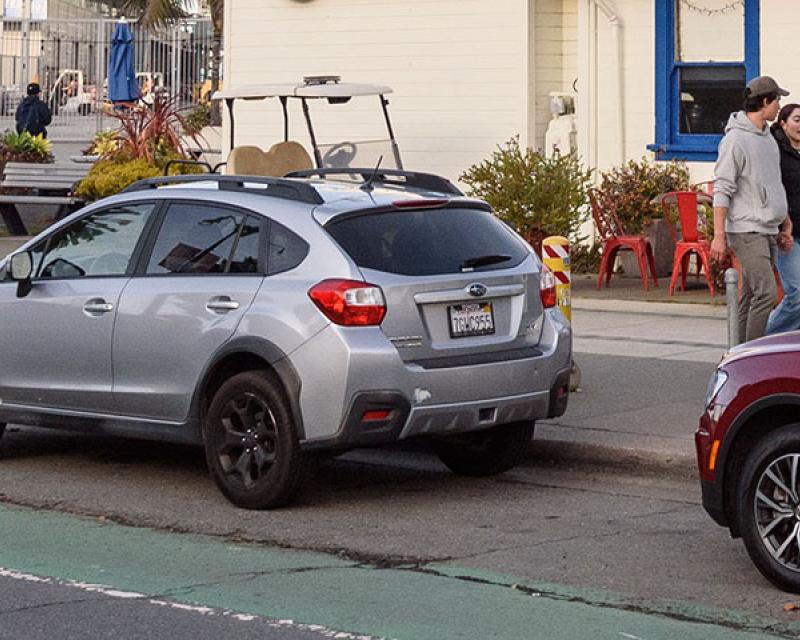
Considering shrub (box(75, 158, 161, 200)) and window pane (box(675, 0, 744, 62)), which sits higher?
window pane (box(675, 0, 744, 62))

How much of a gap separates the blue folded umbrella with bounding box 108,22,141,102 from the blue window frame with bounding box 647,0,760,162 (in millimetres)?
12112

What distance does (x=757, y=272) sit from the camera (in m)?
11.1

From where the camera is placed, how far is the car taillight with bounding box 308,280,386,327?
8.41 m

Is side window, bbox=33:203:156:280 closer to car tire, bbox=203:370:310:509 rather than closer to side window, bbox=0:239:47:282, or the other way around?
side window, bbox=0:239:47:282

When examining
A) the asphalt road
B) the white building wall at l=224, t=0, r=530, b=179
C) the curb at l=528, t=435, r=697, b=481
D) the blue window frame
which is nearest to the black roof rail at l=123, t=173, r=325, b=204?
the asphalt road

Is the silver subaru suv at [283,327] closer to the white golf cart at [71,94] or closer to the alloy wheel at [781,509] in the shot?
the alloy wheel at [781,509]

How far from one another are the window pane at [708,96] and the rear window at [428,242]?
1033 cm

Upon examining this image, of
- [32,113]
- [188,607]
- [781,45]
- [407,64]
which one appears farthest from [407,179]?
[32,113]

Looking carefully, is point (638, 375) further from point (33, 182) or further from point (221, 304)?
point (33, 182)

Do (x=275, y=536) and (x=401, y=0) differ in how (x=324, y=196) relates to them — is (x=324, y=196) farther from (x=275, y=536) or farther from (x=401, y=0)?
(x=401, y=0)

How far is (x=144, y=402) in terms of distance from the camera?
9.15 meters

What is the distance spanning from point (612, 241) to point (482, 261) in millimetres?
9073

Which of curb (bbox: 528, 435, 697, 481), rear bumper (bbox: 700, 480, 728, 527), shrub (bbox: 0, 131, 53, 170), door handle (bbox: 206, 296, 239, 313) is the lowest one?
curb (bbox: 528, 435, 697, 481)

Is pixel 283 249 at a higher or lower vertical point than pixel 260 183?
lower
